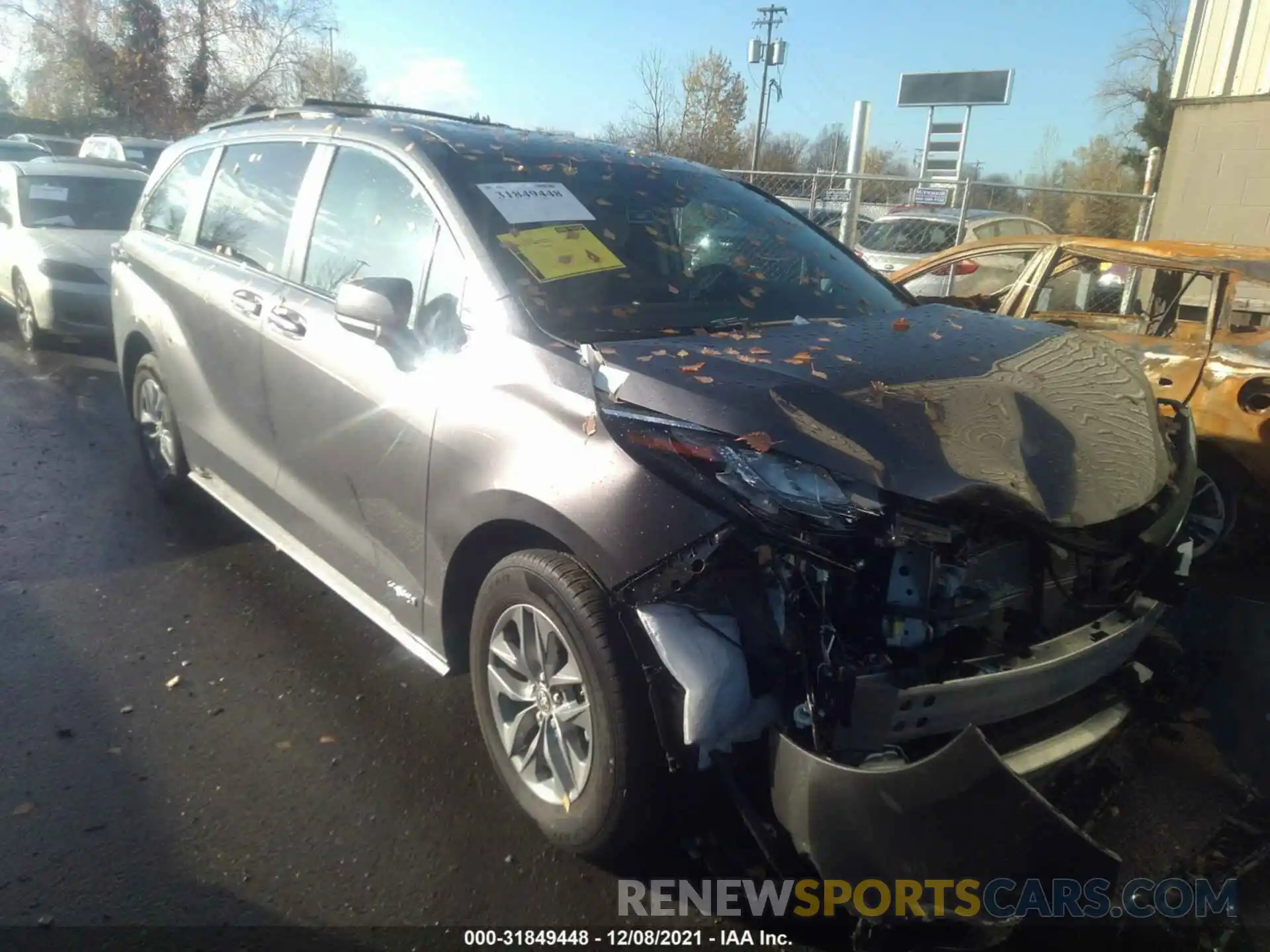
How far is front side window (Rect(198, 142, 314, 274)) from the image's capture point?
3795mm

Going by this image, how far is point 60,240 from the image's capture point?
8961 mm

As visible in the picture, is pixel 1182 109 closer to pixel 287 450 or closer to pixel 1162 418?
pixel 1162 418

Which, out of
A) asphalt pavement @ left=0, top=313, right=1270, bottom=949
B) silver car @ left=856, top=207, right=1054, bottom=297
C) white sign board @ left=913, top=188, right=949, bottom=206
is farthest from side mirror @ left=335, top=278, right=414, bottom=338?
white sign board @ left=913, top=188, right=949, bottom=206

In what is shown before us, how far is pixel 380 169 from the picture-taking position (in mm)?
3320

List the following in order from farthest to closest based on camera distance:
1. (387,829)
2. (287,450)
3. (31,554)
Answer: (31,554), (287,450), (387,829)

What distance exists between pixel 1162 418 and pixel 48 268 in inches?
364

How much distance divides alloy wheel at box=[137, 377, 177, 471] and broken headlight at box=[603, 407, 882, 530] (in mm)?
3447

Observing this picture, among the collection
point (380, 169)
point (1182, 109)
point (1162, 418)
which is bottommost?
point (1162, 418)

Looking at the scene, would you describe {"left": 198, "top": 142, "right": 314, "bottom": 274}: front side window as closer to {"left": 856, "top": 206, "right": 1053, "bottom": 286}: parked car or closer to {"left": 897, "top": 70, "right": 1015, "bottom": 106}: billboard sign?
{"left": 856, "top": 206, "right": 1053, "bottom": 286}: parked car

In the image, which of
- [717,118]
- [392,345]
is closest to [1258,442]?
[392,345]

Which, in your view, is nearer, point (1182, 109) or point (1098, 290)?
point (1098, 290)

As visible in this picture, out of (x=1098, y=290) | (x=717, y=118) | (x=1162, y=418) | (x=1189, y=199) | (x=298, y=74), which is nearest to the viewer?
(x=1162, y=418)

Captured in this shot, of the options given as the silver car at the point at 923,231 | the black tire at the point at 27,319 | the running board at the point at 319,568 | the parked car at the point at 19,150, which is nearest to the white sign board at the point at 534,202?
the running board at the point at 319,568

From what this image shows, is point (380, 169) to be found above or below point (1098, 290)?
above
